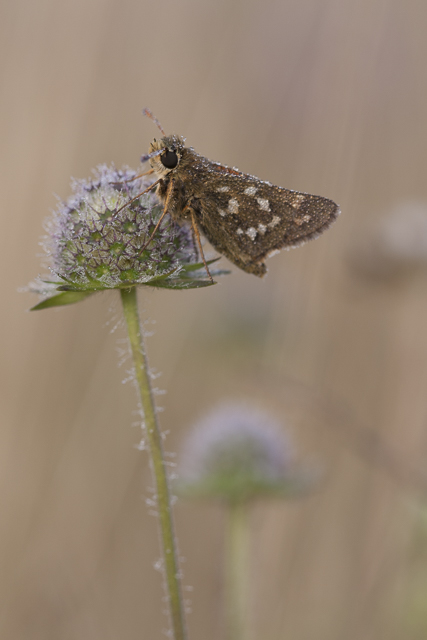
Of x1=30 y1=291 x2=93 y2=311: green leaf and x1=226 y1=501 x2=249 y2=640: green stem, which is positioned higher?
x1=30 y1=291 x2=93 y2=311: green leaf

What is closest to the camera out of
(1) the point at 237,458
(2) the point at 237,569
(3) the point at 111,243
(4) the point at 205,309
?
(3) the point at 111,243

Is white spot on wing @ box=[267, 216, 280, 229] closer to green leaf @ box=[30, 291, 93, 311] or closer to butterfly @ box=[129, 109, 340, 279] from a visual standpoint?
butterfly @ box=[129, 109, 340, 279]

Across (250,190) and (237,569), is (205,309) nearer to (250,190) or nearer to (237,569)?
(237,569)

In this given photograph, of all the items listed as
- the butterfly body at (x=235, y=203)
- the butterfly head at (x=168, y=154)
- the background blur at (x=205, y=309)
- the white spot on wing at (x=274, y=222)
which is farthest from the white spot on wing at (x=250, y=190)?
the background blur at (x=205, y=309)

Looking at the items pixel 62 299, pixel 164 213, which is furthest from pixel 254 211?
pixel 62 299

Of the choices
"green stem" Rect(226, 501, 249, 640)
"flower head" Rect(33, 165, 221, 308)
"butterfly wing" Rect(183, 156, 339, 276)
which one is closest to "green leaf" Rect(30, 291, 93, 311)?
"flower head" Rect(33, 165, 221, 308)

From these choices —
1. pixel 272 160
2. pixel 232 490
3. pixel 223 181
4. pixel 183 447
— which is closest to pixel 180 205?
pixel 223 181

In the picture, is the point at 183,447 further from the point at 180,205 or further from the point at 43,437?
the point at 180,205
